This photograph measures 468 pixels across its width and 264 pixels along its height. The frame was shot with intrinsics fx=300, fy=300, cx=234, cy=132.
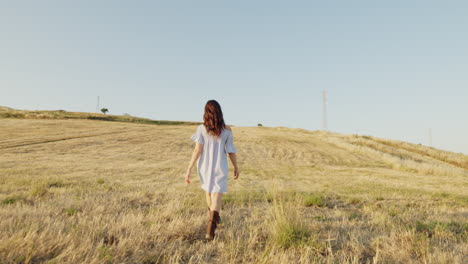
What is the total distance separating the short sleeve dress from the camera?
562cm

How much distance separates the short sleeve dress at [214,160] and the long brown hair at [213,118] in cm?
11

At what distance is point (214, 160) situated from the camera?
5715 mm

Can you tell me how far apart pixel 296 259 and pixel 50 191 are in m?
8.89

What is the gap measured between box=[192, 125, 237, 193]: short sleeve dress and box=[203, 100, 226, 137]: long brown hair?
0.11m

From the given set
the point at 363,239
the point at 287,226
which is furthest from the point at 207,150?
the point at 363,239

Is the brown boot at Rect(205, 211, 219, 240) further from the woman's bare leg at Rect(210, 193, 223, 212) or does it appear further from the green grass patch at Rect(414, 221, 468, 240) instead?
the green grass patch at Rect(414, 221, 468, 240)

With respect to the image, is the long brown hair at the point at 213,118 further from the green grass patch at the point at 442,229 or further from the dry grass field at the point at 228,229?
the green grass patch at the point at 442,229

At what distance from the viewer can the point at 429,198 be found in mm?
10766

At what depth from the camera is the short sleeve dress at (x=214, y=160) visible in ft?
18.4

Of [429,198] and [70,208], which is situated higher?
[70,208]

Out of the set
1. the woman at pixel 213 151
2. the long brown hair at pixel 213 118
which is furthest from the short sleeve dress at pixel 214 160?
the long brown hair at pixel 213 118

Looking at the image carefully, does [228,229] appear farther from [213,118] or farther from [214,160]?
[213,118]

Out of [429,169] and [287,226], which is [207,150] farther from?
[429,169]

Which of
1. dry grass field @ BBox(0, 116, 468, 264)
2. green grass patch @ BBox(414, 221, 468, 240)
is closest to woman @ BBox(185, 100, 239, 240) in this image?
dry grass field @ BBox(0, 116, 468, 264)
